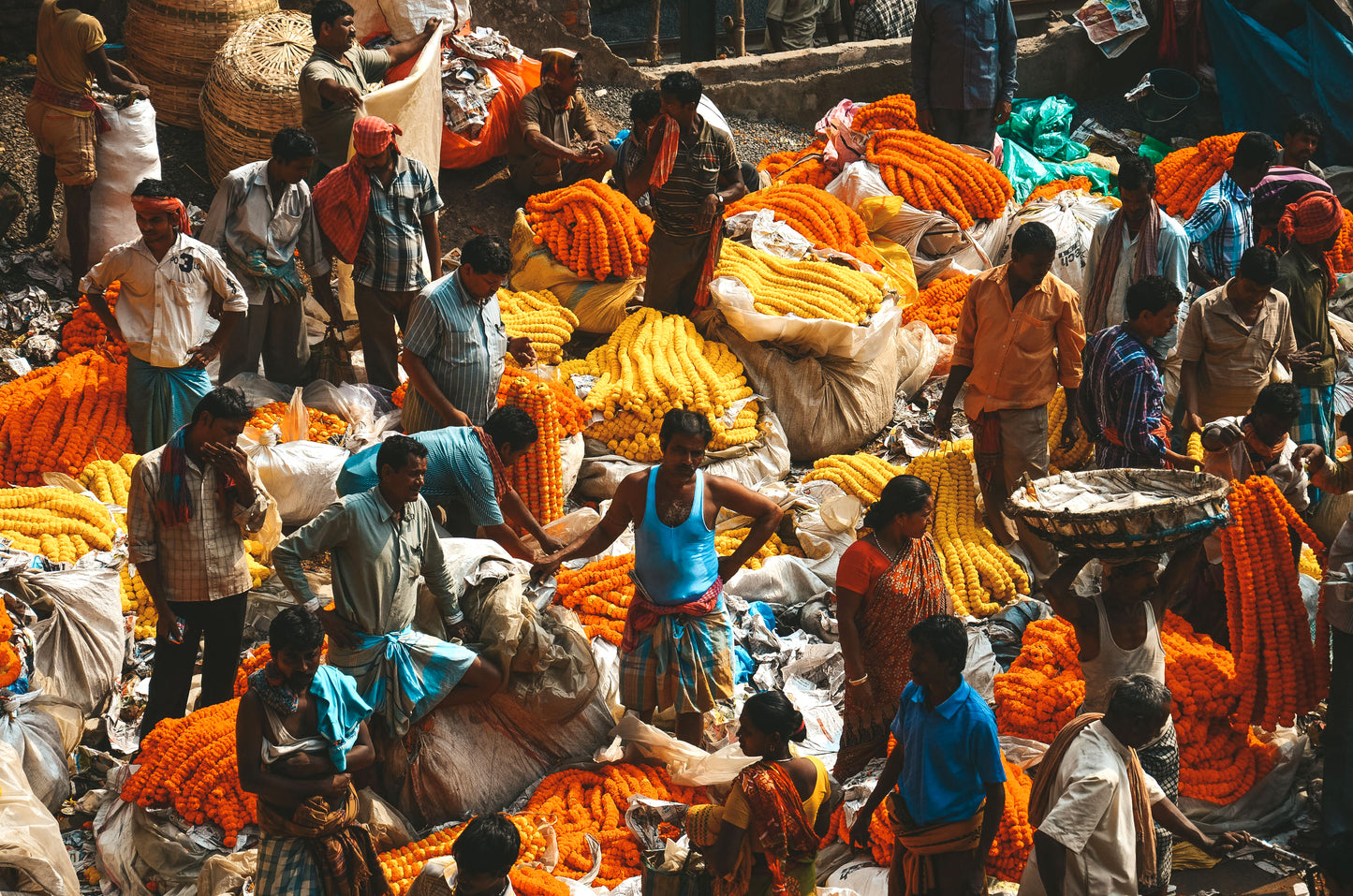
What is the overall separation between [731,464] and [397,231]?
196cm

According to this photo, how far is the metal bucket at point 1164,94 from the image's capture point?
11.5m

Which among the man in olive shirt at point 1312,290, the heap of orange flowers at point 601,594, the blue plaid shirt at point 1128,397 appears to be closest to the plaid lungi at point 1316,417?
the man in olive shirt at point 1312,290

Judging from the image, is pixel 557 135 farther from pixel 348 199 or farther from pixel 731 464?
pixel 731 464

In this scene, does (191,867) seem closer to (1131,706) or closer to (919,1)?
(1131,706)

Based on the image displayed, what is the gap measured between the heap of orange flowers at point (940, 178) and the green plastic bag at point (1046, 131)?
188 cm

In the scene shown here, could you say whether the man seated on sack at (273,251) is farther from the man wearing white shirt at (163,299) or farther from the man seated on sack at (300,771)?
the man seated on sack at (300,771)

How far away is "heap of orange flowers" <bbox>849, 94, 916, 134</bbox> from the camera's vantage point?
973 centimetres

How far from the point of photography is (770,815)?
3.92m

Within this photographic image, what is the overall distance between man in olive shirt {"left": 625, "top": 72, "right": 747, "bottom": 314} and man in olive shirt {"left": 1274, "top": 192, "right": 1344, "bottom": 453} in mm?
2663

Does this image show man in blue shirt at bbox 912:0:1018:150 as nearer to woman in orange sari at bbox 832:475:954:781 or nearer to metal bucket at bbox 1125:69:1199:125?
metal bucket at bbox 1125:69:1199:125

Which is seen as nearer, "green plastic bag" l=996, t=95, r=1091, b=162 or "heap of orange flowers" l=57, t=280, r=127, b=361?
"heap of orange flowers" l=57, t=280, r=127, b=361

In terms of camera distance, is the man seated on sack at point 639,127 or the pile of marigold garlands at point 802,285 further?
the pile of marigold garlands at point 802,285

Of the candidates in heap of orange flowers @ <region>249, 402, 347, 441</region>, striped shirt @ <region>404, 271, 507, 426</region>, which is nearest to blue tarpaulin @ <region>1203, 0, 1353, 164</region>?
striped shirt @ <region>404, 271, 507, 426</region>

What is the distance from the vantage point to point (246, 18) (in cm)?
902
